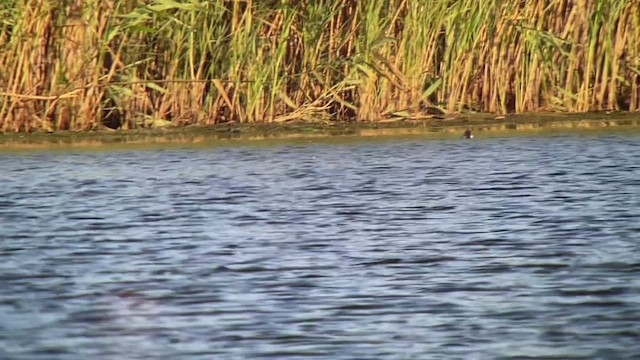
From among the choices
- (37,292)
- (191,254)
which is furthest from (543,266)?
(37,292)

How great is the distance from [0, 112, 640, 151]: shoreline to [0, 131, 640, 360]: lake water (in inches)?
42.5

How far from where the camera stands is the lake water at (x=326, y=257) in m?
4.75

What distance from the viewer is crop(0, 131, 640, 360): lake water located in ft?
15.6

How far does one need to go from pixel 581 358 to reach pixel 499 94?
26.3ft

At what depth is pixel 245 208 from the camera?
26.3ft

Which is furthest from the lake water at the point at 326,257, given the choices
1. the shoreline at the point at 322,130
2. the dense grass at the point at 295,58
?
the dense grass at the point at 295,58

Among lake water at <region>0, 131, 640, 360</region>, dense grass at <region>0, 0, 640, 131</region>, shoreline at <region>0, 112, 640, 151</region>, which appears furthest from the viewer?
dense grass at <region>0, 0, 640, 131</region>

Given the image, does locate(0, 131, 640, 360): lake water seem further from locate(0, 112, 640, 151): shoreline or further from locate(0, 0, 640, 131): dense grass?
locate(0, 0, 640, 131): dense grass

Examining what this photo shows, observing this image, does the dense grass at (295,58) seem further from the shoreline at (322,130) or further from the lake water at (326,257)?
the lake water at (326,257)

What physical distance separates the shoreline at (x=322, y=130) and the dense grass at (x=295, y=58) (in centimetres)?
13

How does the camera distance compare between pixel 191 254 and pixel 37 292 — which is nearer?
pixel 37 292

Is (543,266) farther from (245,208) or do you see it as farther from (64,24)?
(64,24)

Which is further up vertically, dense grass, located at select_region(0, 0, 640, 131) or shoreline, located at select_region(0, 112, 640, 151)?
dense grass, located at select_region(0, 0, 640, 131)

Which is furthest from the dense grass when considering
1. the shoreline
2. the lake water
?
the lake water
